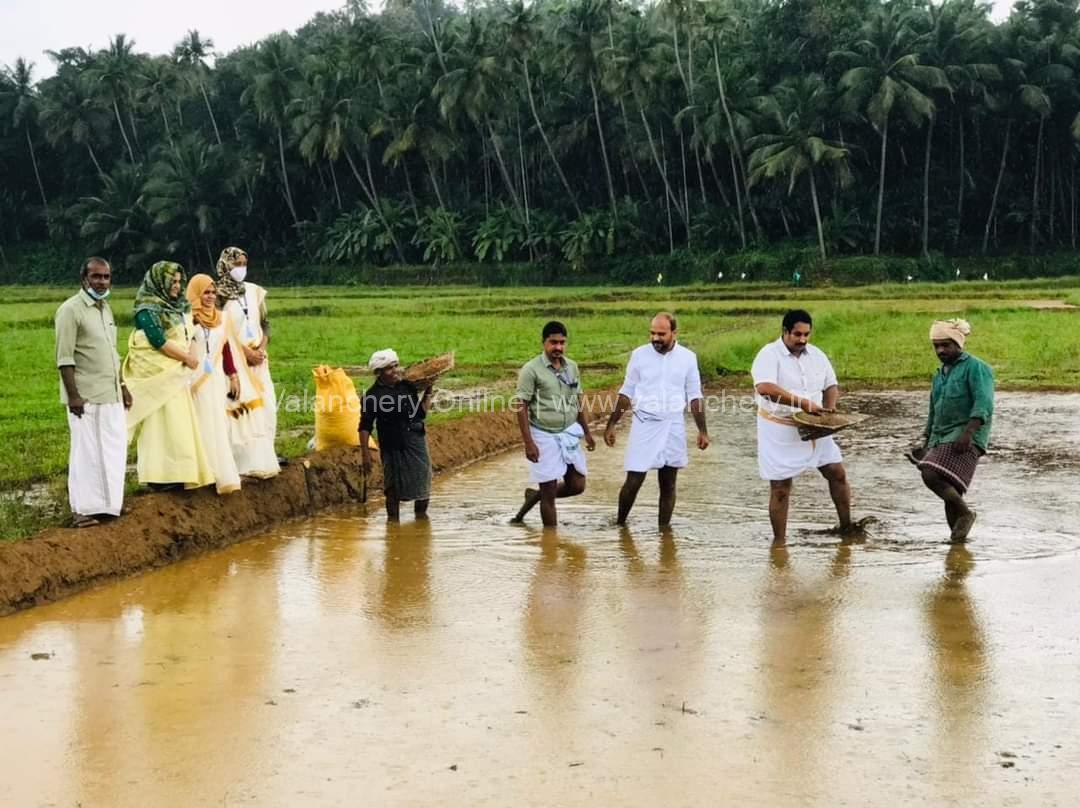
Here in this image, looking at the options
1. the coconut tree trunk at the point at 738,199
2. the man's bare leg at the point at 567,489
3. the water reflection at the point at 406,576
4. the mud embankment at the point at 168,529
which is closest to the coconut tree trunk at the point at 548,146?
the coconut tree trunk at the point at 738,199

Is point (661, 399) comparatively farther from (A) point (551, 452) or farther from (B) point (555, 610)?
(B) point (555, 610)

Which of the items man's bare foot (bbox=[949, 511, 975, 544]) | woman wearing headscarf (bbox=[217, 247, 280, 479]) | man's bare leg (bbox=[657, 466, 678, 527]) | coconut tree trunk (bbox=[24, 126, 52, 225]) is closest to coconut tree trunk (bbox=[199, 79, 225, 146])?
coconut tree trunk (bbox=[24, 126, 52, 225])

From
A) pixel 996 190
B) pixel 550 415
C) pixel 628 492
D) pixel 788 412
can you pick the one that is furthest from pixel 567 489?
pixel 996 190

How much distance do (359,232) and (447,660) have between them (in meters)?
50.7

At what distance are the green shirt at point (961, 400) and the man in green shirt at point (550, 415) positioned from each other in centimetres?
218

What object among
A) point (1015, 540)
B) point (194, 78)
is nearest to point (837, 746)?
point (1015, 540)

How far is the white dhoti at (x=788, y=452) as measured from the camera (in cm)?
863

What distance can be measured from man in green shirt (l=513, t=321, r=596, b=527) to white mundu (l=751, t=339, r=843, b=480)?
3.70 feet

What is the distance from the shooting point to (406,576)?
7973 millimetres

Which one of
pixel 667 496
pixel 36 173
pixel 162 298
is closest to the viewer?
pixel 162 298

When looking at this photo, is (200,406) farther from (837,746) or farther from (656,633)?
(837,746)

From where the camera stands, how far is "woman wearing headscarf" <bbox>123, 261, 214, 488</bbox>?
27.8 feet

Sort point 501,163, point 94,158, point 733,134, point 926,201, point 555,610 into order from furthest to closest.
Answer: point 94,158, point 501,163, point 733,134, point 926,201, point 555,610

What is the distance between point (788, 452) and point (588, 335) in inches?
649
